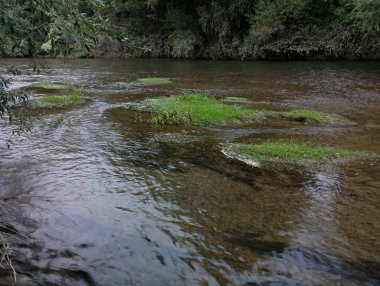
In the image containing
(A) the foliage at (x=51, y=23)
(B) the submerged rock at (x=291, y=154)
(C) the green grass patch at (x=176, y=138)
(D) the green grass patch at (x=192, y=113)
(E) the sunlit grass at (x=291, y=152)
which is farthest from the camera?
(D) the green grass patch at (x=192, y=113)

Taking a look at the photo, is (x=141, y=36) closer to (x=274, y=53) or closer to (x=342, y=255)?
(x=274, y=53)

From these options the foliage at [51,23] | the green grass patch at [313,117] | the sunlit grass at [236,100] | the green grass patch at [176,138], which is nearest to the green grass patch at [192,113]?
the green grass patch at [313,117]

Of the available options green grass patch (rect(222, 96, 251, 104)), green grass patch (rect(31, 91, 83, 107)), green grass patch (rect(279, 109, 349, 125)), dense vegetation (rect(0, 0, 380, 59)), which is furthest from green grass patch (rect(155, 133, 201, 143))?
dense vegetation (rect(0, 0, 380, 59))

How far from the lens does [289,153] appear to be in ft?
32.3

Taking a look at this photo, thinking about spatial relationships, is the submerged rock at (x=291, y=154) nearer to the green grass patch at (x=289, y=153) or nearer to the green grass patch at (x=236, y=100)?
the green grass patch at (x=289, y=153)

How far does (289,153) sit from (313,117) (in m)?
4.90

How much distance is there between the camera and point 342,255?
574 cm

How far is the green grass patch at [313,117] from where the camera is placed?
14.0 meters

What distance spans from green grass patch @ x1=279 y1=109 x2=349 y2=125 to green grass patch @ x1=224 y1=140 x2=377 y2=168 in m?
3.60

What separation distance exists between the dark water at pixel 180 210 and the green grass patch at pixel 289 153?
0.50 meters

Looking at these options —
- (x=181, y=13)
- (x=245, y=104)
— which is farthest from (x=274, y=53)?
(x=245, y=104)

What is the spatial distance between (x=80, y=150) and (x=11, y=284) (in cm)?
584

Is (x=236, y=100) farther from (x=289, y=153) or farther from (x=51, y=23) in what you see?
(x=51, y=23)

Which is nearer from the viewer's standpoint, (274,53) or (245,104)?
(245,104)
